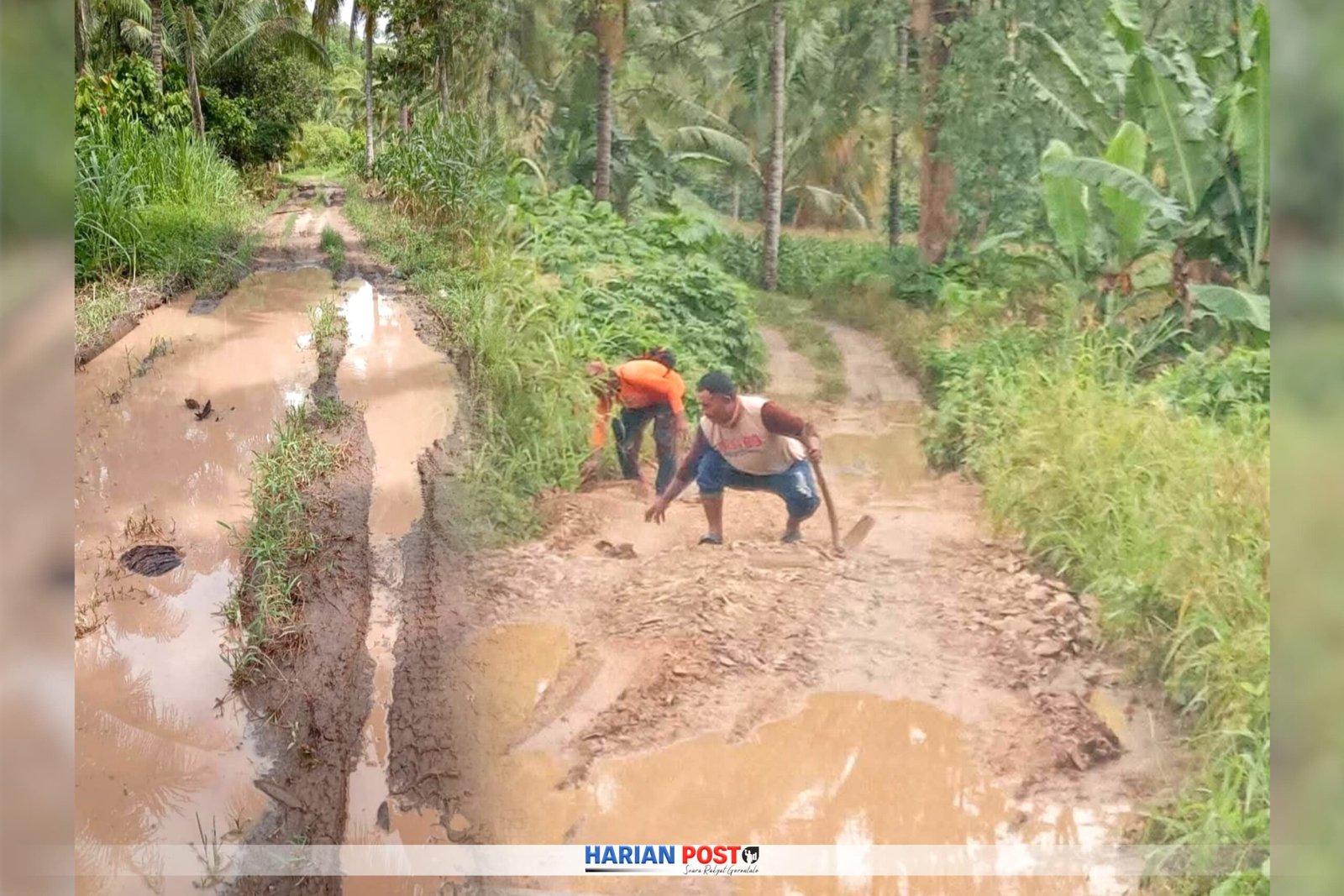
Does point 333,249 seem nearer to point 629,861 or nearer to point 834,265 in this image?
point 834,265

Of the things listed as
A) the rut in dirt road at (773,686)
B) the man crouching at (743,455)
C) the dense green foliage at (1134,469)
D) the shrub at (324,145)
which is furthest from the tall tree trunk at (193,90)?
the dense green foliage at (1134,469)

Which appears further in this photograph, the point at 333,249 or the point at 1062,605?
the point at 333,249

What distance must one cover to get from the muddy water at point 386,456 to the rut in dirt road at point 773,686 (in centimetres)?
4

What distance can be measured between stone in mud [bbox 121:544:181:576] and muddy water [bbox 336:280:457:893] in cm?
47

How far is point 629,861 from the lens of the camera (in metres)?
2.50

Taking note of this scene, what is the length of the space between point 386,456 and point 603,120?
971 mm

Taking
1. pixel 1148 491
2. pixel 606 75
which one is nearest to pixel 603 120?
pixel 606 75

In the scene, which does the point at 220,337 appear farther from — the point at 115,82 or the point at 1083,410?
the point at 1083,410

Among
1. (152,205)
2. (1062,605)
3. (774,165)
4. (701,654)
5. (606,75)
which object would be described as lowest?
(701,654)

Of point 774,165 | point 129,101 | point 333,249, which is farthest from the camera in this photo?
point 333,249

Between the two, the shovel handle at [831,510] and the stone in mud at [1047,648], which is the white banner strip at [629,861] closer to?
the stone in mud at [1047,648]

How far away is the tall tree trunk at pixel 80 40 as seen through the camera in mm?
2660

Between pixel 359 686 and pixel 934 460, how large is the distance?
1458 millimetres

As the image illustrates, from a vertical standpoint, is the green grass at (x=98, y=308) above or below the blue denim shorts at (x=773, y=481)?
above
